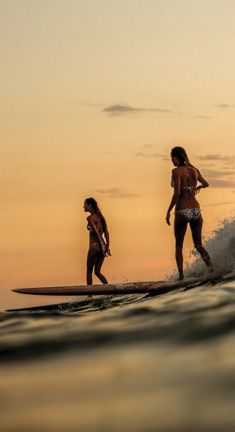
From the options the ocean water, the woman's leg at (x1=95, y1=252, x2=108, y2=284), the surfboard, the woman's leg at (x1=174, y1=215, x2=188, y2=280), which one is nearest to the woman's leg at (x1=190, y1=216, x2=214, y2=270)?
the woman's leg at (x1=174, y1=215, x2=188, y2=280)

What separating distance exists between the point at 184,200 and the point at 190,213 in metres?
0.25

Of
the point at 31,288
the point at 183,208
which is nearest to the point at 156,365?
the point at 183,208

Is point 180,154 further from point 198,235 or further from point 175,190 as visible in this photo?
point 198,235

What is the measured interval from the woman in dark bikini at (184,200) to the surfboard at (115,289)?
70 cm

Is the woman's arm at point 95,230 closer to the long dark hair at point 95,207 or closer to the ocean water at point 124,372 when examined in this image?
the long dark hair at point 95,207

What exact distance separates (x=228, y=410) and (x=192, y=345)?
5.28 feet

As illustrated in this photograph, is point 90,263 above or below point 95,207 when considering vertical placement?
below

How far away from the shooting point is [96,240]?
14789mm

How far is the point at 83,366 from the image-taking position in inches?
196

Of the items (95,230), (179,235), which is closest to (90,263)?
(95,230)

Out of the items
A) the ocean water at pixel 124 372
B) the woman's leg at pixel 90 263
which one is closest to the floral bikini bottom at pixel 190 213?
the woman's leg at pixel 90 263

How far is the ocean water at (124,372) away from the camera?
3.77m

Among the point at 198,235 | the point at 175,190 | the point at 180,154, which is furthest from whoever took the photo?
the point at 198,235

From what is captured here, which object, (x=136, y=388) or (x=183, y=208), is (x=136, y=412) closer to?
(x=136, y=388)
